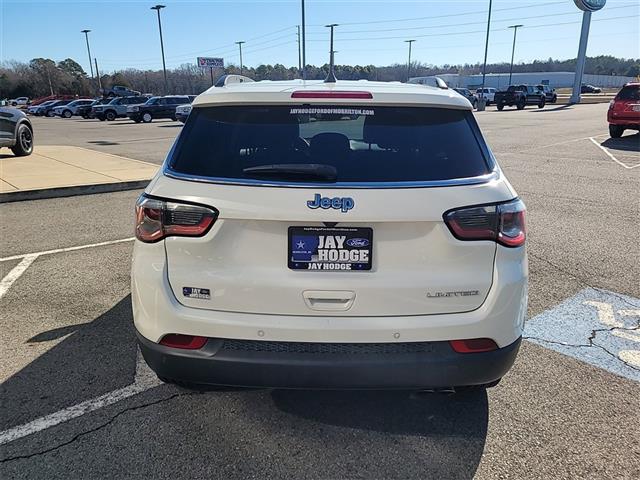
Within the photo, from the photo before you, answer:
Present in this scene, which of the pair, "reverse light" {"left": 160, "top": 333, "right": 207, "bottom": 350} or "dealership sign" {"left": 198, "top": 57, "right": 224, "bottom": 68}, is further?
"dealership sign" {"left": 198, "top": 57, "right": 224, "bottom": 68}

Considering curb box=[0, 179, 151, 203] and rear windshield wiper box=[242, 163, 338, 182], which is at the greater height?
rear windshield wiper box=[242, 163, 338, 182]

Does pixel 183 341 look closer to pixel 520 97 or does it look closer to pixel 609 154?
pixel 609 154

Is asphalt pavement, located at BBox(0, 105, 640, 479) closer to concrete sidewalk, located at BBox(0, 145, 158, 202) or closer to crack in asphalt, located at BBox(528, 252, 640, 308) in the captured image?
crack in asphalt, located at BBox(528, 252, 640, 308)

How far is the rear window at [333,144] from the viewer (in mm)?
2305

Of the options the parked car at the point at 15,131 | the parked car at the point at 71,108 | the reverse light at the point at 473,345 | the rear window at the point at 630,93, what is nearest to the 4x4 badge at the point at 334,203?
the reverse light at the point at 473,345

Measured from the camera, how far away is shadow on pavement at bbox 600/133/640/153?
1562cm

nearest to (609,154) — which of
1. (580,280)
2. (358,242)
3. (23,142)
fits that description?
(580,280)

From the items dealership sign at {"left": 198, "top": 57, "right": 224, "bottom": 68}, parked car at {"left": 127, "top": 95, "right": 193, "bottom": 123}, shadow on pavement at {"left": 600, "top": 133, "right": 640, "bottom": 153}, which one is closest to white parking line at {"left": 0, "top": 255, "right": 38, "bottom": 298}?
shadow on pavement at {"left": 600, "top": 133, "right": 640, "bottom": 153}

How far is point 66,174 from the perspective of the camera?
10461 millimetres

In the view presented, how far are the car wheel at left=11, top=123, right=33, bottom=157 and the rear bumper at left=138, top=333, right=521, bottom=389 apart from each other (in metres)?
13.6

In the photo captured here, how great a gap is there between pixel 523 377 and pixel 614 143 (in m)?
16.8

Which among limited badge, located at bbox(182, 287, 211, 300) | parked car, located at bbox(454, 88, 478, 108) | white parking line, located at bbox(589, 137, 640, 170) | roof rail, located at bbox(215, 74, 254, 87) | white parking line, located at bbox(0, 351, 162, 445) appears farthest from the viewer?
white parking line, located at bbox(589, 137, 640, 170)

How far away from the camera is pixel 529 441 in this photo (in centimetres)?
261

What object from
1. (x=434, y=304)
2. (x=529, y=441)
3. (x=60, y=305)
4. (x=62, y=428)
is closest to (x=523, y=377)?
(x=529, y=441)
